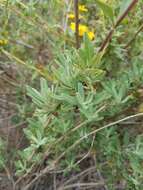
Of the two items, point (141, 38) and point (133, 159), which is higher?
point (141, 38)

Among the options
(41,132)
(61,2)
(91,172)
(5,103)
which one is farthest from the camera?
(5,103)

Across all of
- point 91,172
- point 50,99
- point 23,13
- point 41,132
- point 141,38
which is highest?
point 23,13

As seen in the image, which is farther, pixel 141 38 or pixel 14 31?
pixel 14 31

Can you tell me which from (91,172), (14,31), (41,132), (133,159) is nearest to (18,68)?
(14,31)

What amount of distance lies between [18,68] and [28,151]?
619 millimetres

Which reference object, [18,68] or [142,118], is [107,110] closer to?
[142,118]

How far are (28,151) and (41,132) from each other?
13 cm

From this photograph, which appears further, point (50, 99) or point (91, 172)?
point (91, 172)

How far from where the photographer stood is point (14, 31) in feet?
5.79

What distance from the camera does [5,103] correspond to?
1.81 metres

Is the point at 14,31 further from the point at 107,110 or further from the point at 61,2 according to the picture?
the point at 107,110

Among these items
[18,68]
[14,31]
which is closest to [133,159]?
[18,68]

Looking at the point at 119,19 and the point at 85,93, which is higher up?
the point at 119,19

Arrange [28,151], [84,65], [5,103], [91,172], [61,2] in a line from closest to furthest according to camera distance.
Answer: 1. [84,65]
2. [28,151]
3. [61,2]
4. [91,172]
5. [5,103]
